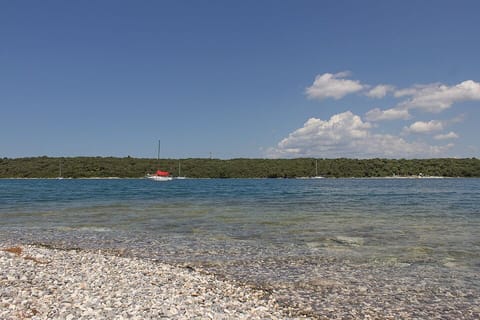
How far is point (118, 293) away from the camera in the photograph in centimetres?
1077

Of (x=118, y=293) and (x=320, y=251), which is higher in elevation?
(x=118, y=293)

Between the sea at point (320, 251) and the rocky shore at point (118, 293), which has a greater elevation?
the rocky shore at point (118, 293)

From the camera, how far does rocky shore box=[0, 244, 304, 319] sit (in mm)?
9227

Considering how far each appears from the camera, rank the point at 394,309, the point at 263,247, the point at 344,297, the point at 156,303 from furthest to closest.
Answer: the point at 263,247
the point at 344,297
the point at 394,309
the point at 156,303

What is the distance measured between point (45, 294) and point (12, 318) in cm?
177

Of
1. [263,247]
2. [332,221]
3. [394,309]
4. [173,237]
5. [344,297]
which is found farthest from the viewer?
[332,221]

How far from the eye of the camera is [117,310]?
9.34 meters

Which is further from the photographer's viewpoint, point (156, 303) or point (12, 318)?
point (156, 303)

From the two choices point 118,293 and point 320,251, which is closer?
point 118,293

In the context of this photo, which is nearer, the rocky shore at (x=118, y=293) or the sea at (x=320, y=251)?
the rocky shore at (x=118, y=293)

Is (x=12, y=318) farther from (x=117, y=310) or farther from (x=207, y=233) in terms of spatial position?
(x=207, y=233)

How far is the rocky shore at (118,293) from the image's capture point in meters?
9.23

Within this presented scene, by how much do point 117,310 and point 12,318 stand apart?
2.20 metres

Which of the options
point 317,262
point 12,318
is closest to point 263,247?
point 317,262
